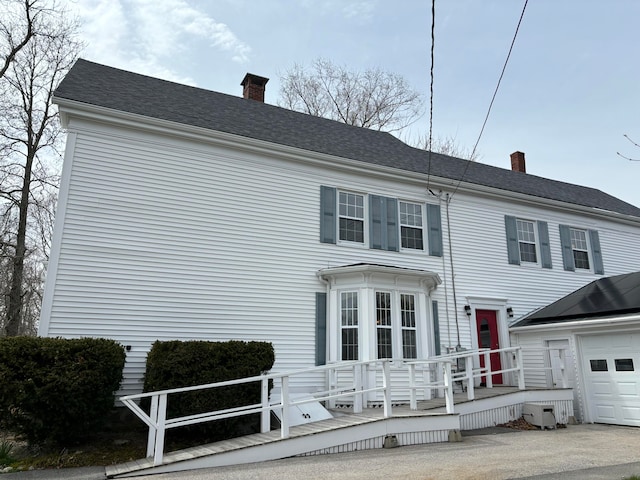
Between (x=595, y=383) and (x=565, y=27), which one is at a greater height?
(x=565, y=27)

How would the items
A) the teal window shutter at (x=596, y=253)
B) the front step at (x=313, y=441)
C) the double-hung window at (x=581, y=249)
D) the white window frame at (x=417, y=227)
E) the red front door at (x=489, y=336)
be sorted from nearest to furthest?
the front step at (x=313, y=441), the white window frame at (x=417, y=227), the red front door at (x=489, y=336), the double-hung window at (x=581, y=249), the teal window shutter at (x=596, y=253)

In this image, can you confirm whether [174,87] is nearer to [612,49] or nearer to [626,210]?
[612,49]

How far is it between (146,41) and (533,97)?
8.49m

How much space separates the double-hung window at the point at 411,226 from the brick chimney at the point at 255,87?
254 inches

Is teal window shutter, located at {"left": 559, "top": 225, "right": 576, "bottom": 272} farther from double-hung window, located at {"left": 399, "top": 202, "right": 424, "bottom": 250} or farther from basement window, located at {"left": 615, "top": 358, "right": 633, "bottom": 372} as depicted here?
double-hung window, located at {"left": 399, "top": 202, "right": 424, "bottom": 250}

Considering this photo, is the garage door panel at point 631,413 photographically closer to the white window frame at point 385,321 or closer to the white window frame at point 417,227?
the white window frame at point 385,321

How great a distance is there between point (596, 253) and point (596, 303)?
164 inches

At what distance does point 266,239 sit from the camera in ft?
34.9

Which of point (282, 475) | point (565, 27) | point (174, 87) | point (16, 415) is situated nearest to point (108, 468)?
point (16, 415)

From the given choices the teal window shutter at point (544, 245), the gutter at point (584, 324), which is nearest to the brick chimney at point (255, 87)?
the teal window shutter at point (544, 245)

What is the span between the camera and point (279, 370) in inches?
392

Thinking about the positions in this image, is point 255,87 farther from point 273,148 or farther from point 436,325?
point 436,325

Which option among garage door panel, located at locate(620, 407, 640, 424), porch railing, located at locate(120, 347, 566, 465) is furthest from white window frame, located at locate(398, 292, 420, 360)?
garage door panel, located at locate(620, 407, 640, 424)

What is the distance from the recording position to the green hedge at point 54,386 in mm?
6676
